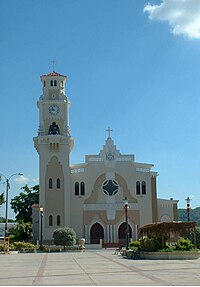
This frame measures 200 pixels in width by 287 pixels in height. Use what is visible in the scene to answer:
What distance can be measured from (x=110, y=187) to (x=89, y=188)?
278cm

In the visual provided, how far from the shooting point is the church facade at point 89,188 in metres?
60.8

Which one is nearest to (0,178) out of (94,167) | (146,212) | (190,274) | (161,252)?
(94,167)

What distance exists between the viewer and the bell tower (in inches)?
2373

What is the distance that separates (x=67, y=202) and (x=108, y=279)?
144ft

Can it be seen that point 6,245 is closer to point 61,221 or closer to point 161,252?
point 61,221

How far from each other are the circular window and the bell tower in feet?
16.6

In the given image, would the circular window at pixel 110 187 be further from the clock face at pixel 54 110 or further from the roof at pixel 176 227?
the roof at pixel 176 227

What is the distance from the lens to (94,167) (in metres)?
63.0

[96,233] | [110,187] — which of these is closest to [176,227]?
[96,233]

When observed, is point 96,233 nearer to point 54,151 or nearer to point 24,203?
point 54,151

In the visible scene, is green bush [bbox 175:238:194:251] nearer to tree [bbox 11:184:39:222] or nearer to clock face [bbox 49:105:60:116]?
clock face [bbox 49:105:60:116]

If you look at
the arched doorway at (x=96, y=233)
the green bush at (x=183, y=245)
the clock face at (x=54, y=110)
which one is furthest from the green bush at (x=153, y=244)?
the clock face at (x=54, y=110)

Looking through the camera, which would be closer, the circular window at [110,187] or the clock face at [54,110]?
the circular window at [110,187]

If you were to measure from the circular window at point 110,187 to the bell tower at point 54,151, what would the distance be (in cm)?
505
